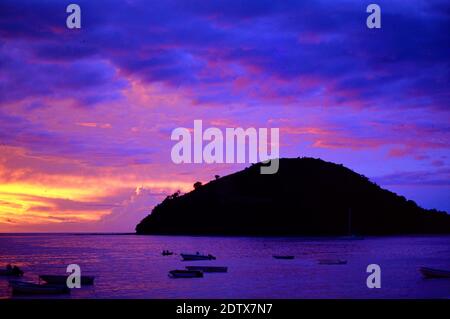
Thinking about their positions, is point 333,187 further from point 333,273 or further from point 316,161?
point 333,273

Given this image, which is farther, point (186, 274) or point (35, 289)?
point (186, 274)

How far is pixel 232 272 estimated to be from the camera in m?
62.7

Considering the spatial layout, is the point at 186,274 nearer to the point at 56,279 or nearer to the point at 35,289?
the point at 56,279

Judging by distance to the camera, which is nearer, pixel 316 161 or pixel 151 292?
pixel 151 292

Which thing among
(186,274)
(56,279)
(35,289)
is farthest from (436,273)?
(35,289)

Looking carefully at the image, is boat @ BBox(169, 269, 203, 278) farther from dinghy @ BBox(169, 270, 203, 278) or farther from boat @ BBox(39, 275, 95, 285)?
boat @ BBox(39, 275, 95, 285)

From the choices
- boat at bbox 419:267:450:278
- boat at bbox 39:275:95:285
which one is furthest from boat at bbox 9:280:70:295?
boat at bbox 419:267:450:278

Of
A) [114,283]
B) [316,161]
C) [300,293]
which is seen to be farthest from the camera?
[316,161]

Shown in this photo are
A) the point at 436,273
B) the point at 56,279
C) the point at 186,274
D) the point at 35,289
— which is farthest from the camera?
the point at 436,273

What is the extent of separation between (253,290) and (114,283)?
1332cm

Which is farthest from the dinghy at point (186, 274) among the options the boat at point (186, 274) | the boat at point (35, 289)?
the boat at point (35, 289)
